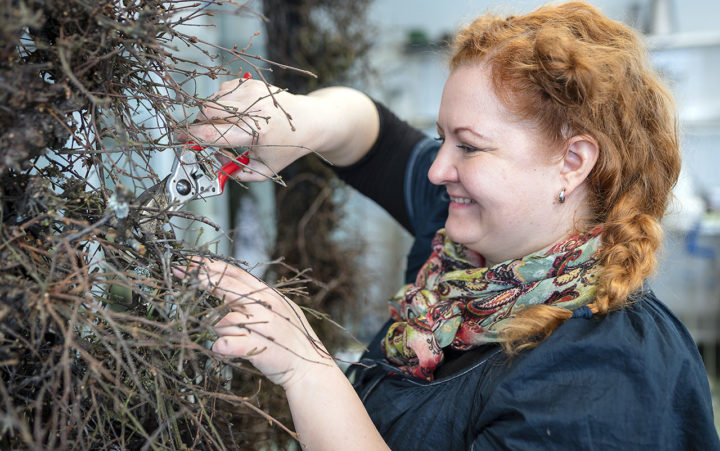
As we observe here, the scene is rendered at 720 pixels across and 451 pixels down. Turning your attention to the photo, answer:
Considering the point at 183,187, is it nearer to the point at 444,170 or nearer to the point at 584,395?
the point at 444,170

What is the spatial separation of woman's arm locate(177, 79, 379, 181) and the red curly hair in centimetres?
25

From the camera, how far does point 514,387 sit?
0.74 metres

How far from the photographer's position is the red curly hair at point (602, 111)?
2.59ft

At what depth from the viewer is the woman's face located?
0.83 metres

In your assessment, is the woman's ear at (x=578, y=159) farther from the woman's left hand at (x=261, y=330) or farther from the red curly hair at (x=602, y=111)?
the woman's left hand at (x=261, y=330)

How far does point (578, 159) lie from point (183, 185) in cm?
56

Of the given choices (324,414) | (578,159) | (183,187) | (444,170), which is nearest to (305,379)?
(324,414)

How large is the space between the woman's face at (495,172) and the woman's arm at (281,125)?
0.73 ft

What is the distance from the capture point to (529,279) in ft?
2.78

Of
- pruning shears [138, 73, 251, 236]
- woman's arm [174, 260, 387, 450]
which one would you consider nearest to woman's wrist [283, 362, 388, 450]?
woman's arm [174, 260, 387, 450]

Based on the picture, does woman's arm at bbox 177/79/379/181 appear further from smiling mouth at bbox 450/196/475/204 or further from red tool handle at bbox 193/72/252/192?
smiling mouth at bbox 450/196/475/204

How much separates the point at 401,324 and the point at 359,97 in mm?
471

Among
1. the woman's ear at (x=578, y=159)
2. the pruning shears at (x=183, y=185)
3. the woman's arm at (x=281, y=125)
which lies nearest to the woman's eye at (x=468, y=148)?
the woman's ear at (x=578, y=159)

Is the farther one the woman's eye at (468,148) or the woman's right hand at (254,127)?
the woman's eye at (468,148)
